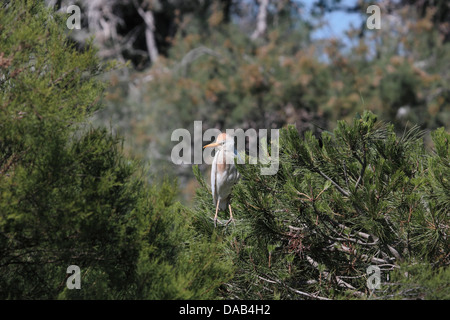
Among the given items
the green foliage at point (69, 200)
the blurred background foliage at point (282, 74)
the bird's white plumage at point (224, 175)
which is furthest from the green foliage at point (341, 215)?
the blurred background foliage at point (282, 74)

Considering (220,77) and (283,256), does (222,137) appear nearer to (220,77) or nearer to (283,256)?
(283,256)

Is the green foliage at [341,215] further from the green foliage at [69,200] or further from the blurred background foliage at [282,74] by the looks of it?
the blurred background foliage at [282,74]

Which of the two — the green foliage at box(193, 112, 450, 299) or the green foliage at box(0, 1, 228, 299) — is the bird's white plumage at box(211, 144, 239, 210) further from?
the green foliage at box(0, 1, 228, 299)

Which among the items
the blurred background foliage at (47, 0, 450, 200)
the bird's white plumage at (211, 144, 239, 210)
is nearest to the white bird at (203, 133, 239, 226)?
the bird's white plumage at (211, 144, 239, 210)

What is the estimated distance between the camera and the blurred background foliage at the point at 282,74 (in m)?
10.7

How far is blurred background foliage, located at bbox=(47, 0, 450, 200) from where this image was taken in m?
10.7

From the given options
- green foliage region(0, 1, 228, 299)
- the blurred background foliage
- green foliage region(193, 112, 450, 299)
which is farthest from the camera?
the blurred background foliage

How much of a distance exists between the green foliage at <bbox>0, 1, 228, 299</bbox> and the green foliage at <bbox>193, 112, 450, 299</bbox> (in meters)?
0.31

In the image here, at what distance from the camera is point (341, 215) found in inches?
104

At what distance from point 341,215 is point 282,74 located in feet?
27.7

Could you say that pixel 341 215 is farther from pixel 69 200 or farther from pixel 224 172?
pixel 69 200

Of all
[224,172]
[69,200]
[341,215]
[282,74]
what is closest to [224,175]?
[224,172]

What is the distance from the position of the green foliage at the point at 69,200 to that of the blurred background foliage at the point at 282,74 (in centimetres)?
717
